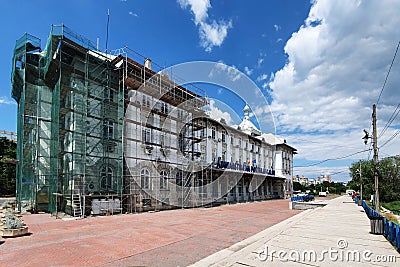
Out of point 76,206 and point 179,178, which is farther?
point 179,178

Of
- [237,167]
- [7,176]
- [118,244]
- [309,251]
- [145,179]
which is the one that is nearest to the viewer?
Result: [309,251]

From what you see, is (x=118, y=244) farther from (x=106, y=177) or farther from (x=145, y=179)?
(x=145, y=179)

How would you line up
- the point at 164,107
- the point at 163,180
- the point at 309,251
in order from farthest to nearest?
the point at 164,107 < the point at 163,180 < the point at 309,251

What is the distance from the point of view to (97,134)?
19047 millimetres

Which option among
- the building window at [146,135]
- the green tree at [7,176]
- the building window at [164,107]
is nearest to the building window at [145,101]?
the building window at [164,107]

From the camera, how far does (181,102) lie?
2478 centimetres

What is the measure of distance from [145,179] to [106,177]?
9.69 feet

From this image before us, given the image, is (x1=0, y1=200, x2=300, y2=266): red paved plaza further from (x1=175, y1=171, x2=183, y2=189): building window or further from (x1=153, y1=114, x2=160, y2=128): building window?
(x1=153, y1=114, x2=160, y2=128): building window

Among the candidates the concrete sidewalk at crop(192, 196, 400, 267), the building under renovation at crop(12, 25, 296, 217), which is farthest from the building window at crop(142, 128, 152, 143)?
the concrete sidewalk at crop(192, 196, 400, 267)

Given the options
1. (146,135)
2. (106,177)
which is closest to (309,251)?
(106,177)

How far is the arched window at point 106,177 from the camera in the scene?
18.7 metres

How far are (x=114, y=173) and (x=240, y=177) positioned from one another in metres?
17.3

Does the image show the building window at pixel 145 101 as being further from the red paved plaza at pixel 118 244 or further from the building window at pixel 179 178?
the red paved plaza at pixel 118 244

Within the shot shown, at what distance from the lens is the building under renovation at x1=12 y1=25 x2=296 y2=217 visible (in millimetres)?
17969
